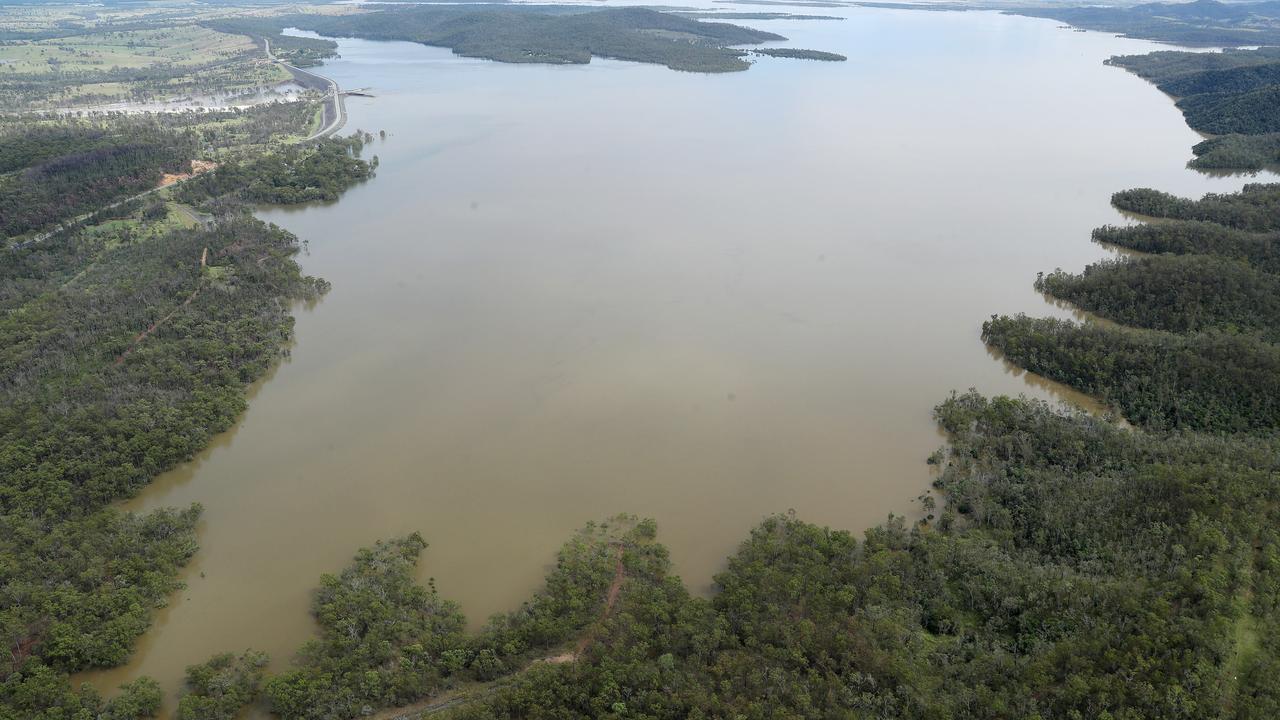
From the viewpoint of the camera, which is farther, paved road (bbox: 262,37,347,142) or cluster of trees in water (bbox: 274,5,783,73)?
cluster of trees in water (bbox: 274,5,783,73)

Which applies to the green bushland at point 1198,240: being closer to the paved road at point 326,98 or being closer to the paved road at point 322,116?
the paved road at point 322,116

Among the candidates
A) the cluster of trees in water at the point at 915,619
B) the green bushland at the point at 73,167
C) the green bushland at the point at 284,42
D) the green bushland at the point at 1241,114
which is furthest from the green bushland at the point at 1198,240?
the green bushland at the point at 284,42

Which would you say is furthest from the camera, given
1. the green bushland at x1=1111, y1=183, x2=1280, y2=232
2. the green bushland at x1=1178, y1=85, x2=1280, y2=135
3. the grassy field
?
the grassy field

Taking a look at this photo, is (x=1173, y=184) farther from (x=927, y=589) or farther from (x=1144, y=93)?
(x=927, y=589)

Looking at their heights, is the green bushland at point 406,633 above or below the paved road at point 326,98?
below

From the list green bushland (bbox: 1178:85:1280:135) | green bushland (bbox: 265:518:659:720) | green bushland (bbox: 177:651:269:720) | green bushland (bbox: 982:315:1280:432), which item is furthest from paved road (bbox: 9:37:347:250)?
green bushland (bbox: 1178:85:1280:135)

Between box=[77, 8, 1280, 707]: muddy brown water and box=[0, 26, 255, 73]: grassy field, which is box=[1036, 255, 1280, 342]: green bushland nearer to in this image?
box=[77, 8, 1280, 707]: muddy brown water

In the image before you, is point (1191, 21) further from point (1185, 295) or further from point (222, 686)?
point (222, 686)
